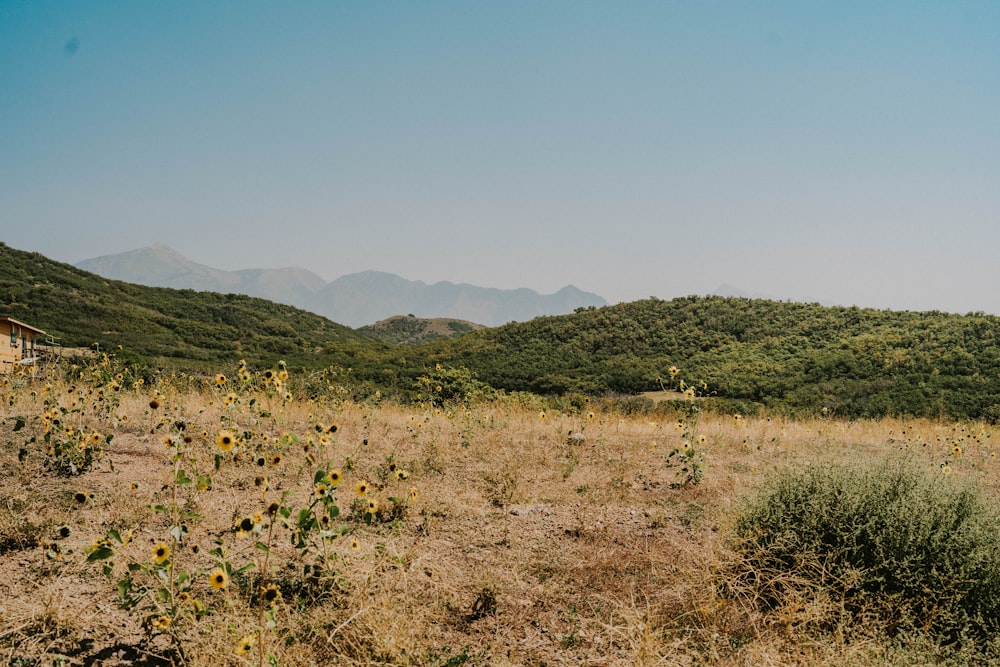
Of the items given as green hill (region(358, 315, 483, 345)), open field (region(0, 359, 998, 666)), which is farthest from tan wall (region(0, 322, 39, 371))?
green hill (region(358, 315, 483, 345))

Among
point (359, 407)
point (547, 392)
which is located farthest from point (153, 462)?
point (547, 392)

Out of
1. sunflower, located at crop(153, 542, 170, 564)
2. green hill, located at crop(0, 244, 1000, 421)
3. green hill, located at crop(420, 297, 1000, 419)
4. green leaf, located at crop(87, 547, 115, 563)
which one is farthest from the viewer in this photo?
green hill, located at crop(0, 244, 1000, 421)

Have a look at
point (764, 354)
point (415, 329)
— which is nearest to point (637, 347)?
point (764, 354)

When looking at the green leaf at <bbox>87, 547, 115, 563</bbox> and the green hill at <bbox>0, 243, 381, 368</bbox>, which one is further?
the green hill at <bbox>0, 243, 381, 368</bbox>

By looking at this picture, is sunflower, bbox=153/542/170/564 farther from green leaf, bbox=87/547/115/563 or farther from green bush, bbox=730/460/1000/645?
green bush, bbox=730/460/1000/645

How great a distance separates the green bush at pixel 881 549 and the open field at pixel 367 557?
0.59ft

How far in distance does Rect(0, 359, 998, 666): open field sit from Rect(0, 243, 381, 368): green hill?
20.5 meters

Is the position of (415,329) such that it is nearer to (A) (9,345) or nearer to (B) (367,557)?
(A) (9,345)

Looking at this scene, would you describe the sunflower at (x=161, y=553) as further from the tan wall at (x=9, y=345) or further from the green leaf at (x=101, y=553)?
the tan wall at (x=9, y=345)

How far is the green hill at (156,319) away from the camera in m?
30.0

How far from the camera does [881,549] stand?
330 cm

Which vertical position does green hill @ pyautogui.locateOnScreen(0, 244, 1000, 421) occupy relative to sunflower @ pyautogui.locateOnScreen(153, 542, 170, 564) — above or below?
above

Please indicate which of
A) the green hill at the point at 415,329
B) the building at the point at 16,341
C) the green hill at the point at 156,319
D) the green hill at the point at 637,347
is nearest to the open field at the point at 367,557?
the green hill at the point at 637,347

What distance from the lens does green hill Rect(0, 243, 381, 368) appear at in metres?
30.0
